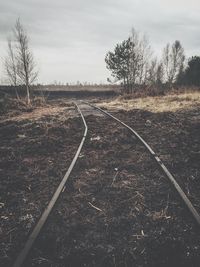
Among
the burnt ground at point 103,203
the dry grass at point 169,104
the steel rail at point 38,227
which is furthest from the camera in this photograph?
the dry grass at point 169,104

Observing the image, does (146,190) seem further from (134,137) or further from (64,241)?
(134,137)

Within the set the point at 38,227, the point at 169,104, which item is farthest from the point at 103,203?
the point at 169,104

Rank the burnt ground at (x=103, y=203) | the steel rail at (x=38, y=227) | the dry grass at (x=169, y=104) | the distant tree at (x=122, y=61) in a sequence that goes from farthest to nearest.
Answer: the distant tree at (x=122, y=61), the dry grass at (x=169, y=104), the burnt ground at (x=103, y=203), the steel rail at (x=38, y=227)

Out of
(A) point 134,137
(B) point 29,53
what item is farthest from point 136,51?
(A) point 134,137

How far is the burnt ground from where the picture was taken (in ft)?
10.3

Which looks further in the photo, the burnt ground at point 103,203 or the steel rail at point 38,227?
the burnt ground at point 103,203

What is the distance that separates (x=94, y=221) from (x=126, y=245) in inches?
26.7

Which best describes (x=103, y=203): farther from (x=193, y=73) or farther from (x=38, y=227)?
(x=193, y=73)

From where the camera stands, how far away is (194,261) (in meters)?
2.91

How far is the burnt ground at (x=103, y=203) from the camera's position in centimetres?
313

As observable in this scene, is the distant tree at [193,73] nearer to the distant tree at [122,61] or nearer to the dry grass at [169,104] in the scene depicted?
the distant tree at [122,61]

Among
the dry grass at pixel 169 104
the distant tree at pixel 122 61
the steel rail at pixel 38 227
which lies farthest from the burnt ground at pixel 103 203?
the distant tree at pixel 122 61

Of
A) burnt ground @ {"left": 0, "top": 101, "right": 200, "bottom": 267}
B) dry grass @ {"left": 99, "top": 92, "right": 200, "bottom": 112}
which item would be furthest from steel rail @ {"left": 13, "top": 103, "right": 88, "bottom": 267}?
dry grass @ {"left": 99, "top": 92, "right": 200, "bottom": 112}

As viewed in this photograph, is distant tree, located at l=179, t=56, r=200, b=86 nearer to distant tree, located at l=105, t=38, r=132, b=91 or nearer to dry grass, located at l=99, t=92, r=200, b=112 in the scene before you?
distant tree, located at l=105, t=38, r=132, b=91
